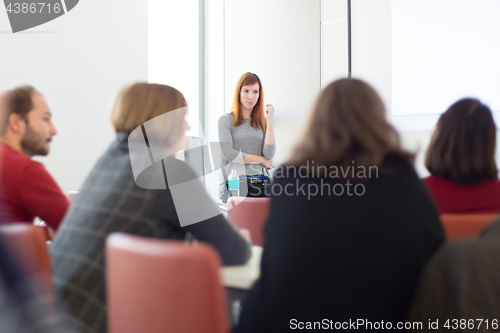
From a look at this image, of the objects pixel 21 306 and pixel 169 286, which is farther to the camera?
pixel 21 306

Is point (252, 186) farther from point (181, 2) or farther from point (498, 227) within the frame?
point (181, 2)

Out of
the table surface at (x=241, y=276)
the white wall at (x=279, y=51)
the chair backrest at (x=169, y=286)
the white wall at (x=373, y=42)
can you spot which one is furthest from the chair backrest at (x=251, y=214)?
the white wall at (x=279, y=51)

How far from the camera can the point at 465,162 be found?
1.60m

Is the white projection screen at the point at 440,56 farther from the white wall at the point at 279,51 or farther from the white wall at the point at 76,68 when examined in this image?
the white wall at the point at 76,68

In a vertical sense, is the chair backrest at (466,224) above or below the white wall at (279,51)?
below

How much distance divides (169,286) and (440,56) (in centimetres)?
354

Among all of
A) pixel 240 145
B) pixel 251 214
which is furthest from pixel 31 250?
pixel 240 145

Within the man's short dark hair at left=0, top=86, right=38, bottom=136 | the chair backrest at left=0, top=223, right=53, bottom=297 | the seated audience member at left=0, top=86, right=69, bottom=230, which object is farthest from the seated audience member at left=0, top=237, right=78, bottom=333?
the man's short dark hair at left=0, top=86, right=38, bottom=136

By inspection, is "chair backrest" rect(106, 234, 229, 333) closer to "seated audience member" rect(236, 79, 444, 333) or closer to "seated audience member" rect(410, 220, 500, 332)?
"seated audience member" rect(236, 79, 444, 333)

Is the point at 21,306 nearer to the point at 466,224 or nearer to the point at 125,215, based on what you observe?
the point at 125,215

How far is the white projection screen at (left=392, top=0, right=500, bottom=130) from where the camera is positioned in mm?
3367

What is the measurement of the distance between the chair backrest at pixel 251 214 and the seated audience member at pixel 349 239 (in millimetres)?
1087

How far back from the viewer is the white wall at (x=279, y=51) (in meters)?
4.81

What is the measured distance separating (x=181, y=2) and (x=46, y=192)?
4442mm
